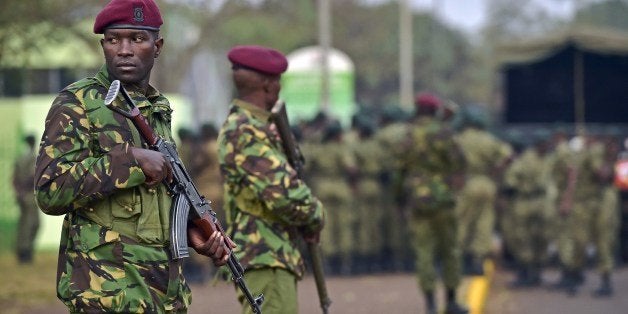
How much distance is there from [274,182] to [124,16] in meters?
2.02

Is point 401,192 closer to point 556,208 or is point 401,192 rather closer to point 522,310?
point 522,310

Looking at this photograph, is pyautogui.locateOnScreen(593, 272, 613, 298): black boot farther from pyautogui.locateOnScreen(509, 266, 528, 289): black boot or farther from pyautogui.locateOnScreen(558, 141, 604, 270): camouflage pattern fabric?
pyautogui.locateOnScreen(509, 266, 528, 289): black boot

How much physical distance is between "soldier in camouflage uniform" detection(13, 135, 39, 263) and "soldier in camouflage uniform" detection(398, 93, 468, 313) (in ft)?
23.9

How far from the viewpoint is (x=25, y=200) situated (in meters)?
17.7

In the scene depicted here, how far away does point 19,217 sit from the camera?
1773 cm

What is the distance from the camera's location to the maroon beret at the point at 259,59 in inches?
281

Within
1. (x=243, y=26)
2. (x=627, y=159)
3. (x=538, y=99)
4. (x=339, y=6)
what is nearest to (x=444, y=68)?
(x=339, y=6)

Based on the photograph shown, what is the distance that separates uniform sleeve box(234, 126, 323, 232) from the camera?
6.77 metres

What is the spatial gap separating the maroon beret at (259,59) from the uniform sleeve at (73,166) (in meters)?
2.41

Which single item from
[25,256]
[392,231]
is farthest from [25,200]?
[392,231]

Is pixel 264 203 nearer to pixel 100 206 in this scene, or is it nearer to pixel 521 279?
pixel 100 206

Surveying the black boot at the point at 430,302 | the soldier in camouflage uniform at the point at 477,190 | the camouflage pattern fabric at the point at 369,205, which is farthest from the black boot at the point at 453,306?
the camouflage pattern fabric at the point at 369,205

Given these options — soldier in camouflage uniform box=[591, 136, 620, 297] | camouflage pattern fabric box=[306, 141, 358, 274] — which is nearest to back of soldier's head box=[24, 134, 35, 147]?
camouflage pattern fabric box=[306, 141, 358, 274]

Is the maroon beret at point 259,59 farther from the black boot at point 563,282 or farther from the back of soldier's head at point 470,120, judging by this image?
the back of soldier's head at point 470,120
